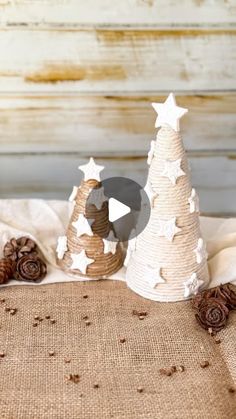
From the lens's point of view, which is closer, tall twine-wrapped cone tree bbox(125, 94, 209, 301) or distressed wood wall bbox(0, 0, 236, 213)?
tall twine-wrapped cone tree bbox(125, 94, 209, 301)

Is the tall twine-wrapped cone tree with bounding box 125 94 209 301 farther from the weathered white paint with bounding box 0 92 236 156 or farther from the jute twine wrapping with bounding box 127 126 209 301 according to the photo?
the weathered white paint with bounding box 0 92 236 156

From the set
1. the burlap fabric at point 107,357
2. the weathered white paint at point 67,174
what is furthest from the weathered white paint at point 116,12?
the burlap fabric at point 107,357

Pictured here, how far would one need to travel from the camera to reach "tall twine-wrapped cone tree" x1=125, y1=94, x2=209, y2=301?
912 mm

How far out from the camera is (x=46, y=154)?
125 cm

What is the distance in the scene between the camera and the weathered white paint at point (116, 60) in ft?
3.79

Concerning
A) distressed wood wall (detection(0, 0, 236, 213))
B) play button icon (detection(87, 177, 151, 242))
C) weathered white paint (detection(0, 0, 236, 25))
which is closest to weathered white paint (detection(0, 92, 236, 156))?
distressed wood wall (detection(0, 0, 236, 213))

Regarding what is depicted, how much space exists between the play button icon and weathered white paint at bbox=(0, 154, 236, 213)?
0.26 metres

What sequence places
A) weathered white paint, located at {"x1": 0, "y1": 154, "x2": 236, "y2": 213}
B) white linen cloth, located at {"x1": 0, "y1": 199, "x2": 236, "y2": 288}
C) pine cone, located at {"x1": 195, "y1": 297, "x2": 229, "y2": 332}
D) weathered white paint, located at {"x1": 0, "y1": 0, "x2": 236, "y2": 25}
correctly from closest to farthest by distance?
pine cone, located at {"x1": 195, "y1": 297, "x2": 229, "y2": 332} → white linen cloth, located at {"x1": 0, "y1": 199, "x2": 236, "y2": 288} → weathered white paint, located at {"x1": 0, "y1": 0, "x2": 236, "y2": 25} → weathered white paint, located at {"x1": 0, "y1": 154, "x2": 236, "y2": 213}

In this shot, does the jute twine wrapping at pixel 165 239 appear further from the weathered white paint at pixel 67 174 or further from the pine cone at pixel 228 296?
the weathered white paint at pixel 67 174

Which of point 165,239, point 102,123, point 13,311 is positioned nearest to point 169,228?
point 165,239

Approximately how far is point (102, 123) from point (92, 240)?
313mm

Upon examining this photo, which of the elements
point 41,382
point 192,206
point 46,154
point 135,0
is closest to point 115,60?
point 135,0

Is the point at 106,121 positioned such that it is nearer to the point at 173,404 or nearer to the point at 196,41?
the point at 196,41

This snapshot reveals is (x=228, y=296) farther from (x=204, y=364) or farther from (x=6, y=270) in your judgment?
(x=6, y=270)
